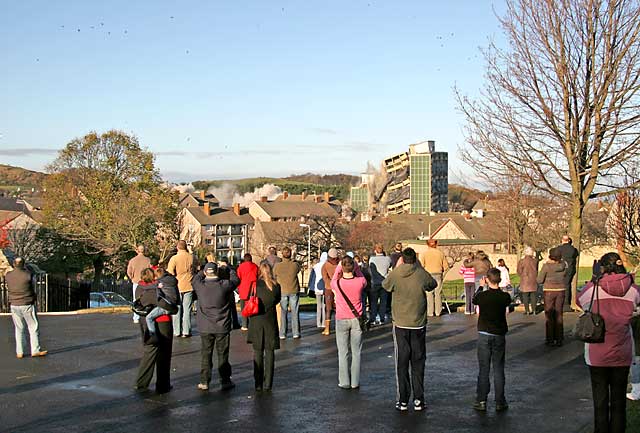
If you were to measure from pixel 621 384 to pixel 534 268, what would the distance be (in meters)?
10.9

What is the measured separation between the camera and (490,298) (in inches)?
387

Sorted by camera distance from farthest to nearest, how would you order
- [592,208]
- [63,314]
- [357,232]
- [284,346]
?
[357,232] → [592,208] → [63,314] → [284,346]

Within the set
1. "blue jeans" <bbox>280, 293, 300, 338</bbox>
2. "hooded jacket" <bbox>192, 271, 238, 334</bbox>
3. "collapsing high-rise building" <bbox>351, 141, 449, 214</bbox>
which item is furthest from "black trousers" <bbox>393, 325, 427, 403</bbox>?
"collapsing high-rise building" <bbox>351, 141, 449, 214</bbox>

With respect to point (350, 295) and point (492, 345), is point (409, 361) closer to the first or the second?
point (492, 345)

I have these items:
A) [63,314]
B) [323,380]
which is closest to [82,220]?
[63,314]

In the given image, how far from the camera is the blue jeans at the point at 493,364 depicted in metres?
9.70

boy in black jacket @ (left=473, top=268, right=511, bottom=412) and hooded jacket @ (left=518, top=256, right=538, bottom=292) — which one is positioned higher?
hooded jacket @ (left=518, top=256, right=538, bottom=292)

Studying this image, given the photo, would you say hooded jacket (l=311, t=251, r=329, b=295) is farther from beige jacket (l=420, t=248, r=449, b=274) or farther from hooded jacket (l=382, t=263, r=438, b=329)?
hooded jacket (l=382, t=263, r=438, b=329)

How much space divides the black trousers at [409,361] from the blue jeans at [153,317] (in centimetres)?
331

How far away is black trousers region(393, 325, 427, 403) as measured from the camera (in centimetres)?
979

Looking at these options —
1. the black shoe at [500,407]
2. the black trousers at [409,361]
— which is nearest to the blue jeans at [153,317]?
the black trousers at [409,361]

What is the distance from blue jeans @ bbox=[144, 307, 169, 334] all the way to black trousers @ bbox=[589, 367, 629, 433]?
5.77 m

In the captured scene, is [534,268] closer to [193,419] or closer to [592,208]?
[193,419]

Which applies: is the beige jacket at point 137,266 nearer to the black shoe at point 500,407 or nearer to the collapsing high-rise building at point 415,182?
the black shoe at point 500,407
